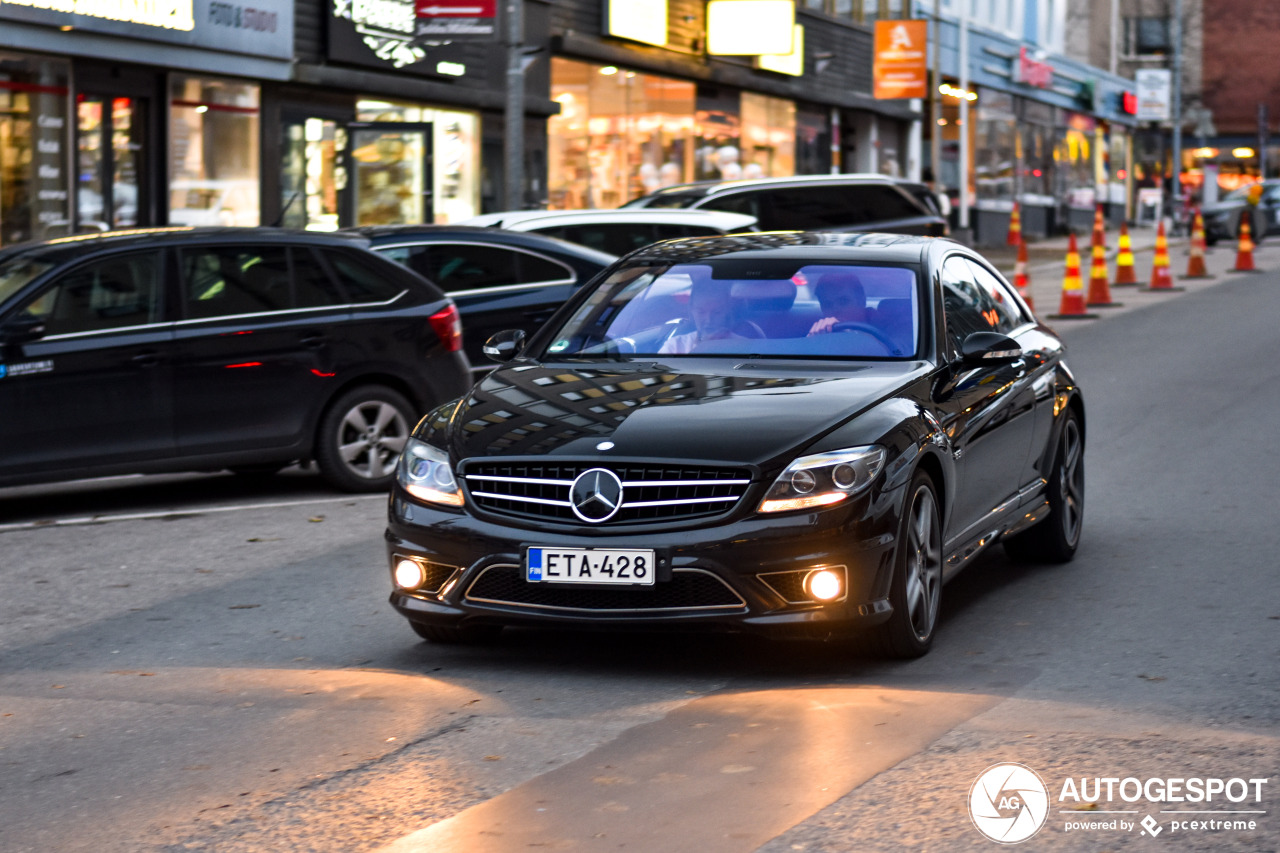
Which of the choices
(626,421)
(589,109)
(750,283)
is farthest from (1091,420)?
(589,109)

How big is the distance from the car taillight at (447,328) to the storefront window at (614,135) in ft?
57.1

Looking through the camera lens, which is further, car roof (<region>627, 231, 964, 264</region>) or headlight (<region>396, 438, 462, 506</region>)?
car roof (<region>627, 231, 964, 264</region>)

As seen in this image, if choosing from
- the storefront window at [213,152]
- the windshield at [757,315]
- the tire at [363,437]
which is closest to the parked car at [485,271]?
the tire at [363,437]

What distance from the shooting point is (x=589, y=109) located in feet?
99.2

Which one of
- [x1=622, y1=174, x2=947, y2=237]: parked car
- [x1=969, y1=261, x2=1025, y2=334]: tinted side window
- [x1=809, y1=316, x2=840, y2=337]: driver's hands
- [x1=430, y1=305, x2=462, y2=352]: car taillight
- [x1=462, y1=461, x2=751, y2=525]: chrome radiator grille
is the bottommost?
[x1=462, y1=461, x2=751, y2=525]: chrome radiator grille

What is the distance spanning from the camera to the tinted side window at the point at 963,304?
7.73m

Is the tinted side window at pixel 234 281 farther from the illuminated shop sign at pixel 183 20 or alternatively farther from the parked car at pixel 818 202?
the parked car at pixel 818 202

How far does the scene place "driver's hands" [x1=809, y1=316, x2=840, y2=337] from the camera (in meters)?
7.49

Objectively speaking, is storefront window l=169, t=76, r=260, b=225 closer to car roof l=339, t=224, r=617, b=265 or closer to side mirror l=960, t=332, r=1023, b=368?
car roof l=339, t=224, r=617, b=265

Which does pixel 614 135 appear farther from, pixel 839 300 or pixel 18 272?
pixel 839 300

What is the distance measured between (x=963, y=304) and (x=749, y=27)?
2607cm

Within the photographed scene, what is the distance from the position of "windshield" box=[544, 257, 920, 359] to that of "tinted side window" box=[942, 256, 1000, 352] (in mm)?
232

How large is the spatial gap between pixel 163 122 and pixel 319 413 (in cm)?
1081

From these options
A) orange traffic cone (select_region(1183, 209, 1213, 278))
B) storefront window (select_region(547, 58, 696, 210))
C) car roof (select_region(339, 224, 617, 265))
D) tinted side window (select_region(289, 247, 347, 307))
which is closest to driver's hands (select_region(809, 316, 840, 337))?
tinted side window (select_region(289, 247, 347, 307))
